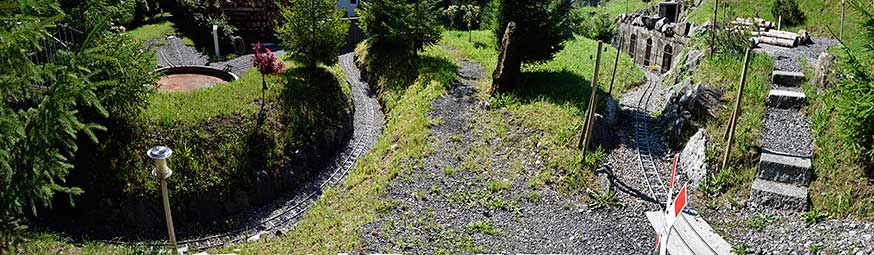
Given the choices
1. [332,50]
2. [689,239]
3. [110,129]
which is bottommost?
[689,239]

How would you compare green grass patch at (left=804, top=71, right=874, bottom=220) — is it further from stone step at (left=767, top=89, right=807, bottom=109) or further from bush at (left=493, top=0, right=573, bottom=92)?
bush at (left=493, top=0, right=573, bottom=92)

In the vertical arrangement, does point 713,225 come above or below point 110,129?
below

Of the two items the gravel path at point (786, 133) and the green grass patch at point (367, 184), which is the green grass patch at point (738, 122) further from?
the green grass patch at point (367, 184)

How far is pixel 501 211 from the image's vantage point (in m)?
12.2

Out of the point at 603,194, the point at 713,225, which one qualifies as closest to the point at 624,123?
the point at 603,194

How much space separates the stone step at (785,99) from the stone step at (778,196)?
304 centimetres

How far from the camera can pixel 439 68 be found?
70.0 feet

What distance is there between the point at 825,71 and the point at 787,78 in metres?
1.05

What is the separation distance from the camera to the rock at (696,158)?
12328 millimetres

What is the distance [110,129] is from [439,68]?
10635mm

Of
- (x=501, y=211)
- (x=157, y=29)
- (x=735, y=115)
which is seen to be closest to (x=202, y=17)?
(x=157, y=29)

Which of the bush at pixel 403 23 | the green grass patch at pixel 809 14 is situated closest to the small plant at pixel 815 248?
the green grass patch at pixel 809 14

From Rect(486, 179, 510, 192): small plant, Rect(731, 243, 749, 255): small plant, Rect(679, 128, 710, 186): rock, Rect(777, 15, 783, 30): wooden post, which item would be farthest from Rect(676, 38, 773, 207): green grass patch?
Rect(777, 15, 783, 30): wooden post

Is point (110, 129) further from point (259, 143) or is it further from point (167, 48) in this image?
point (167, 48)
